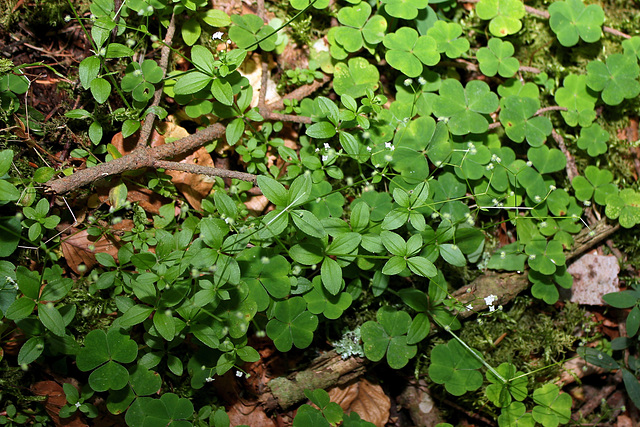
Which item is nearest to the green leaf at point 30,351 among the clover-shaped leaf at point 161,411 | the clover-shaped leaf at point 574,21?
the clover-shaped leaf at point 161,411

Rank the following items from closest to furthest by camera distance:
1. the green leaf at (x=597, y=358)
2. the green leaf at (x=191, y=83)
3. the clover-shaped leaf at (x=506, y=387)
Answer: the green leaf at (x=191, y=83) < the clover-shaped leaf at (x=506, y=387) < the green leaf at (x=597, y=358)

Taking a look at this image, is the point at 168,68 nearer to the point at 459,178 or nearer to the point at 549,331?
the point at 459,178

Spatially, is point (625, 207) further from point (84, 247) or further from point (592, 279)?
point (84, 247)

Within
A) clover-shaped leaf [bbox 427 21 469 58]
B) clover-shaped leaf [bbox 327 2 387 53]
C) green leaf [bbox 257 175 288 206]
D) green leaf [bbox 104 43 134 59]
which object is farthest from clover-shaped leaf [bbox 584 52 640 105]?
green leaf [bbox 104 43 134 59]

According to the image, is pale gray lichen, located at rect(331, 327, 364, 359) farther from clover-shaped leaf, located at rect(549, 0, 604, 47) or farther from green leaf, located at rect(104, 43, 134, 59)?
clover-shaped leaf, located at rect(549, 0, 604, 47)

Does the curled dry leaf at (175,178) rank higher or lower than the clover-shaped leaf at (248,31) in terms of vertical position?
lower

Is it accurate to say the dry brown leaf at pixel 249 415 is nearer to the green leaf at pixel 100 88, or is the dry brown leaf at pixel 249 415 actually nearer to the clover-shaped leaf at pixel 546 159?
the green leaf at pixel 100 88

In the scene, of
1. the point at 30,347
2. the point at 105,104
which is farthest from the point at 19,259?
the point at 105,104
